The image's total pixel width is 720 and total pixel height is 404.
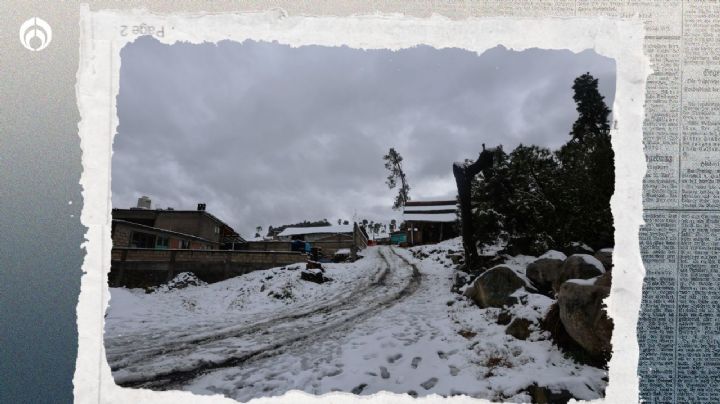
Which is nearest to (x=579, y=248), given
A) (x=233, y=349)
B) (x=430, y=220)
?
(x=233, y=349)

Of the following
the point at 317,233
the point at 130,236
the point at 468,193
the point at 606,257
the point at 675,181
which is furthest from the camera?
the point at 317,233

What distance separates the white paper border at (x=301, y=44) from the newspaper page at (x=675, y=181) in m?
0.09

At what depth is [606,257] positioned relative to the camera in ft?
10.8

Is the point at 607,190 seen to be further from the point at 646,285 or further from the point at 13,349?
the point at 13,349

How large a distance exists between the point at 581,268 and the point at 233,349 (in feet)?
15.5

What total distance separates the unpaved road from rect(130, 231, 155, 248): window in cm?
126

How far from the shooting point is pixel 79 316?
9.68ft

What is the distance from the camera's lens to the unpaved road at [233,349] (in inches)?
114

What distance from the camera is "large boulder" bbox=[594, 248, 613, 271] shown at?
322 centimetres

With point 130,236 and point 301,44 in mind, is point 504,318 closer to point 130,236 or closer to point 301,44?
point 301,44

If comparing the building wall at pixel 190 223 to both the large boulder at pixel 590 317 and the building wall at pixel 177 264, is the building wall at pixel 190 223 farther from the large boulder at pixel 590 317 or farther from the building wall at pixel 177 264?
the large boulder at pixel 590 317

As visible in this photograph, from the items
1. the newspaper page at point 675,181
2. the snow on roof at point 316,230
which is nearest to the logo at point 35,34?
the newspaper page at point 675,181

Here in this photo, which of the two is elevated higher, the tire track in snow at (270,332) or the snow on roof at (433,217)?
the snow on roof at (433,217)

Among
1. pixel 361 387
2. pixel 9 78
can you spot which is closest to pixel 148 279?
pixel 9 78
